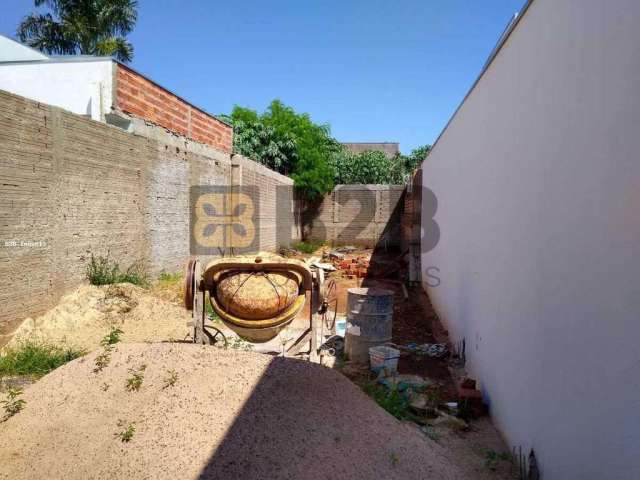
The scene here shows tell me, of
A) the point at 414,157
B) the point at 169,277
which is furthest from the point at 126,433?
the point at 414,157

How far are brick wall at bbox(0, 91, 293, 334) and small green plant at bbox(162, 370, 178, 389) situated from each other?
2.72 m

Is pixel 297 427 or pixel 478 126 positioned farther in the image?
pixel 478 126

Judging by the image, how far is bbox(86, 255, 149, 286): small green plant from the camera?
221 inches

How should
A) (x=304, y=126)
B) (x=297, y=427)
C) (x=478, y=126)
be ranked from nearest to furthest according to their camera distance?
(x=297, y=427)
(x=478, y=126)
(x=304, y=126)

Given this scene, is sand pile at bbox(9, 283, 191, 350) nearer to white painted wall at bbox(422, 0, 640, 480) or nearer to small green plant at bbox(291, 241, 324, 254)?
white painted wall at bbox(422, 0, 640, 480)

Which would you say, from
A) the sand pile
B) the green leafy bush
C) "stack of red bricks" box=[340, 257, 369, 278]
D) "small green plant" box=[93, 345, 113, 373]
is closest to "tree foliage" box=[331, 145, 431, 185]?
the green leafy bush

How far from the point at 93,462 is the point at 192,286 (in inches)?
65.5

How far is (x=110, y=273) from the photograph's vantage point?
594cm

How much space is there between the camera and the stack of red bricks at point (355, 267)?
11.9m

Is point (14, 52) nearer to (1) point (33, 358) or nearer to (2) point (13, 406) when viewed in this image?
(1) point (33, 358)

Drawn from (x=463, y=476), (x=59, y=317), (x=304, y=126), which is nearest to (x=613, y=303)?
(x=463, y=476)

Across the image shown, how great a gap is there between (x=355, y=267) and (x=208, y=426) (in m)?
10.4

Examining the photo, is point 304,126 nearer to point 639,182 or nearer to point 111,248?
point 111,248

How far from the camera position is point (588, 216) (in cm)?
199
